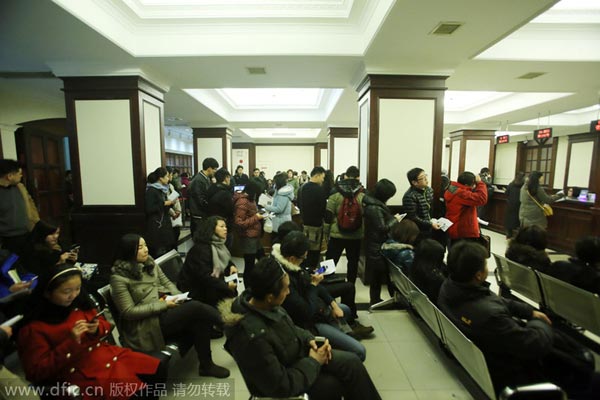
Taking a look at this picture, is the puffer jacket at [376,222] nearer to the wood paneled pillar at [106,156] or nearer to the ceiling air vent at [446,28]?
the ceiling air vent at [446,28]

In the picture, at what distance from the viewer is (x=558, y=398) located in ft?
4.39

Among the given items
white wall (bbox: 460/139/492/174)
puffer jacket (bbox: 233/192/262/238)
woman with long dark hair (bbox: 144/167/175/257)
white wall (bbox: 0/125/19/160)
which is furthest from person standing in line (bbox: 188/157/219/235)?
white wall (bbox: 460/139/492/174)

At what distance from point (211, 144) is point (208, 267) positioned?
7.46 meters

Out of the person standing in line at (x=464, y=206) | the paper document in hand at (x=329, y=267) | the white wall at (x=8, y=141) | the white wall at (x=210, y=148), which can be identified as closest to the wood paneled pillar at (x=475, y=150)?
the person standing in line at (x=464, y=206)

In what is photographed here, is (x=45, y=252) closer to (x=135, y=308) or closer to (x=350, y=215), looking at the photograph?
(x=135, y=308)

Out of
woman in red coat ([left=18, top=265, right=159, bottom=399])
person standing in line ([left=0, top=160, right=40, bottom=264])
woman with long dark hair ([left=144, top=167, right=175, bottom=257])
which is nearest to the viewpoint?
woman in red coat ([left=18, top=265, right=159, bottom=399])

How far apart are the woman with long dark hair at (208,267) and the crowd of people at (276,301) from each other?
0.01m

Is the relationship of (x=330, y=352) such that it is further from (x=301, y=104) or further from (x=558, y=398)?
(x=301, y=104)

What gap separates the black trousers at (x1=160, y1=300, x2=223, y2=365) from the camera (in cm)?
205

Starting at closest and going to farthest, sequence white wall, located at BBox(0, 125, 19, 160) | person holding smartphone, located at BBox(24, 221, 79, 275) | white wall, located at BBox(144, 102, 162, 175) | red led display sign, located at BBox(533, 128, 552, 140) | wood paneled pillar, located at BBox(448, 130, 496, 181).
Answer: person holding smartphone, located at BBox(24, 221, 79, 275) → white wall, located at BBox(144, 102, 162, 175) → white wall, located at BBox(0, 125, 19, 160) → red led display sign, located at BBox(533, 128, 552, 140) → wood paneled pillar, located at BBox(448, 130, 496, 181)

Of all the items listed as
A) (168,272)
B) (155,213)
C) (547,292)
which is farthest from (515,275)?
(155,213)

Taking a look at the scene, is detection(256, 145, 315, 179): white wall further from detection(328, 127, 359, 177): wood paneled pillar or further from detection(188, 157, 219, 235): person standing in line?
detection(188, 157, 219, 235): person standing in line

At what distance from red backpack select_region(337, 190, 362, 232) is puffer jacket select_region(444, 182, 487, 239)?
1.26 metres

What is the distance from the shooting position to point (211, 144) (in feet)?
30.0
